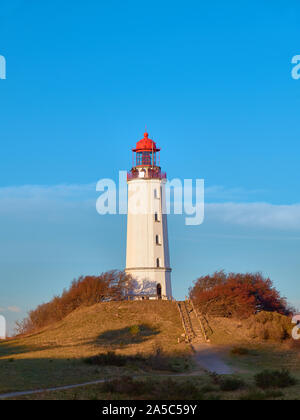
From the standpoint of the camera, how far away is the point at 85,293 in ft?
177

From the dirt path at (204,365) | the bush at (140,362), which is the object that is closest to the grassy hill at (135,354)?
the bush at (140,362)

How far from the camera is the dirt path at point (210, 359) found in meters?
30.8

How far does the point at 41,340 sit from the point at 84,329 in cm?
352

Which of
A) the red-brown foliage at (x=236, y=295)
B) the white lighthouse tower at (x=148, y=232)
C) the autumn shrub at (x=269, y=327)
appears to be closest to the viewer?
the autumn shrub at (x=269, y=327)

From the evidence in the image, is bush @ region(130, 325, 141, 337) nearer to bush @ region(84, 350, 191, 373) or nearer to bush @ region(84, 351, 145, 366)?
bush @ region(84, 350, 191, 373)

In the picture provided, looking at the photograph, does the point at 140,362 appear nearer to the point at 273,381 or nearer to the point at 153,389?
the point at 273,381

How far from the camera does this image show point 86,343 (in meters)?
39.8

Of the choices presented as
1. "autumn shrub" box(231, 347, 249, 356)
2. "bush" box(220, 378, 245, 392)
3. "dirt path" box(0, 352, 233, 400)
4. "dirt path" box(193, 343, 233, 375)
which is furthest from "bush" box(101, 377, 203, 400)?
"autumn shrub" box(231, 347, 249, 356)

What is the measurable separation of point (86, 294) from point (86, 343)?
46.4 ft

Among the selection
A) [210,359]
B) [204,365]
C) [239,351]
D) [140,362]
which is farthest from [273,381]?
[239,351]

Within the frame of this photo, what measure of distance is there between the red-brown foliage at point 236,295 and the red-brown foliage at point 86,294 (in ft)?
22.9

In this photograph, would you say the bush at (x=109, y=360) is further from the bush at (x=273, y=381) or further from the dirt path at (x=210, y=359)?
the bush at (x=273, y=381)

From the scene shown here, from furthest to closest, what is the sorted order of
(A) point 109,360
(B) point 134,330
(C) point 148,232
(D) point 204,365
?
(C) point 148,232, (B) point 134,330, (D) point 204,365, (A) point 109,360
